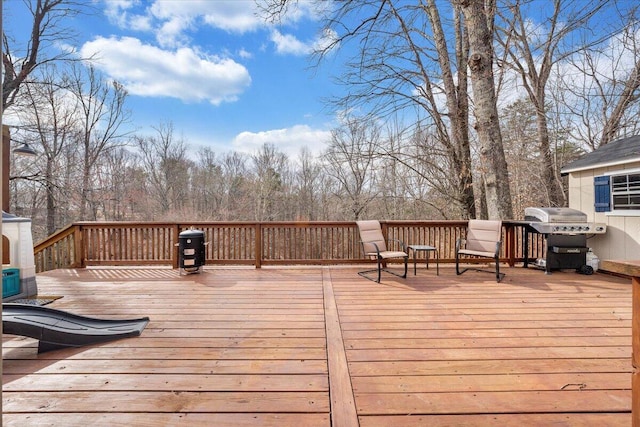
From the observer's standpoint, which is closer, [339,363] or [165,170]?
[339,363]

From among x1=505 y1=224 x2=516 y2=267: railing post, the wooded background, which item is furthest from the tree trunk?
x1=505 y1=224 x2=516 y2=267: railing post

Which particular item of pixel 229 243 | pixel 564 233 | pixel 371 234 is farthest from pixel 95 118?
pixel 564 233

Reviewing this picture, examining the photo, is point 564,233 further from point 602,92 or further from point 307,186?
point 307,186

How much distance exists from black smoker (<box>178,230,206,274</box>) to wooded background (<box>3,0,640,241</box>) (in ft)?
14.3

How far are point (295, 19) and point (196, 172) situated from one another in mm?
13938

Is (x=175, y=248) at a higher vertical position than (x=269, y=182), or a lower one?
lower

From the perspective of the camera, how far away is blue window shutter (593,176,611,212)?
479 centimetres

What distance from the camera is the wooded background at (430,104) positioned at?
232 inches

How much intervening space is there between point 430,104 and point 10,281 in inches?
340

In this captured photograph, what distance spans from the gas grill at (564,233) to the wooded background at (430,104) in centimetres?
108

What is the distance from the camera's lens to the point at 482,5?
18.5 feet

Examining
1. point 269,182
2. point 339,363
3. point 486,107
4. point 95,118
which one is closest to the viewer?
point 339,363

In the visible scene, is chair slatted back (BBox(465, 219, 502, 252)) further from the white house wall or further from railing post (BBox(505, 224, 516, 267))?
the white house wall

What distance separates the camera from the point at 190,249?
4.85m
